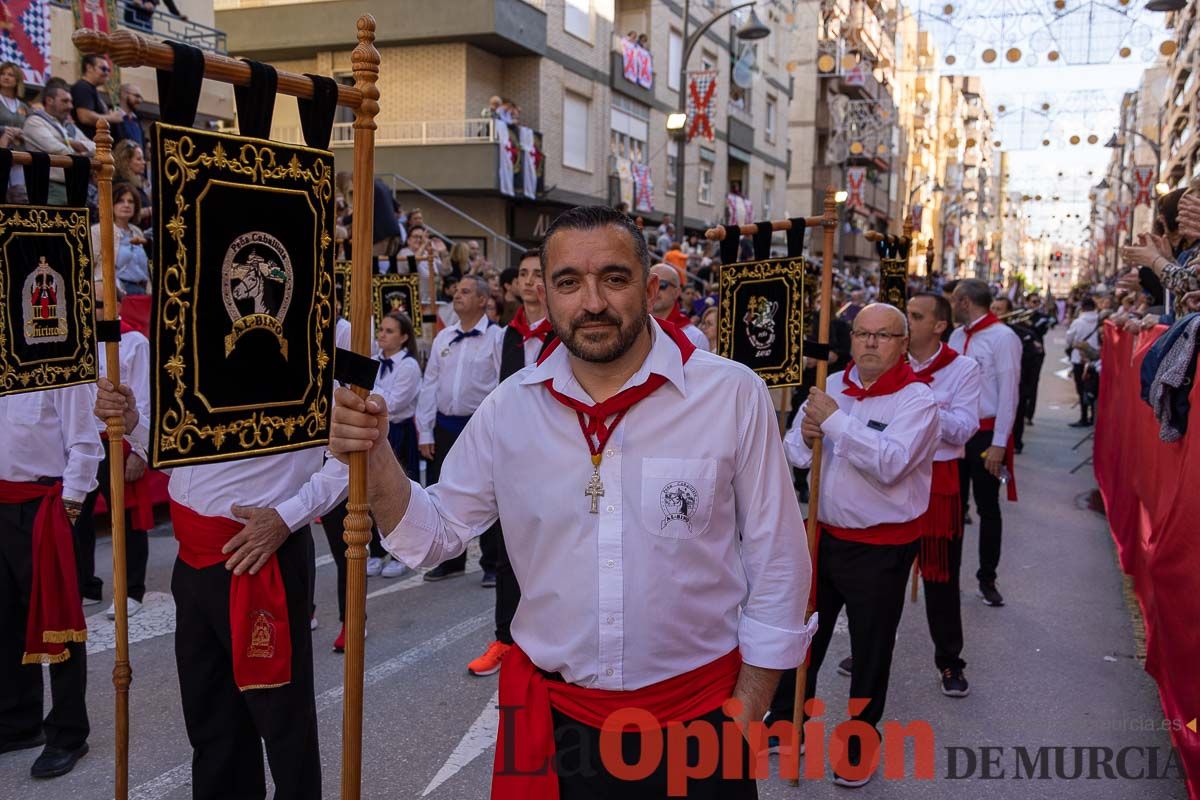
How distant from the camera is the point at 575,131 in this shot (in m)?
24.1

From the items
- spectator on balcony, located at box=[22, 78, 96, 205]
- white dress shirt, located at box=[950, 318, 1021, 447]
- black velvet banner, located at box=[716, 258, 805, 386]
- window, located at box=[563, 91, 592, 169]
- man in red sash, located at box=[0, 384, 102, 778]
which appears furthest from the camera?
window, located at box=[563, 91, 592, 169]

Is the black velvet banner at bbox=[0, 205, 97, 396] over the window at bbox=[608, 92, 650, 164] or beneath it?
beneath

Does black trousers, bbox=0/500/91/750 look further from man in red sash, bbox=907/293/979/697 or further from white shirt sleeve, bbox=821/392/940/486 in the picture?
man in red sash, bbox=907/293/979/697

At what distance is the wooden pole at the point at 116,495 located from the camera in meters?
3.52

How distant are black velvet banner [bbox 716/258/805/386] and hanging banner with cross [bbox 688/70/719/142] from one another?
55.0 ft

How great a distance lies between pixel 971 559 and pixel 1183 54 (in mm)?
66528

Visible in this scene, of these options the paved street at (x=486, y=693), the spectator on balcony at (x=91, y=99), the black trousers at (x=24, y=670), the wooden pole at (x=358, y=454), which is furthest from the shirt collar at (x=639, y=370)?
the spectator on balcony at (x=91, y=99)

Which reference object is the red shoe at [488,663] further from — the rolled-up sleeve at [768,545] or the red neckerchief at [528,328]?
the rolled-up sleeve at [768,545]

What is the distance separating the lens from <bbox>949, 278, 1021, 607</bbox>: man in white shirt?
709 cm

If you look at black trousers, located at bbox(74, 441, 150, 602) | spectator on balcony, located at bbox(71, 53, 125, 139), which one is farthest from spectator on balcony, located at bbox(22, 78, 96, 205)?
black trousers, located at bbox(74, 441, 150, 602)

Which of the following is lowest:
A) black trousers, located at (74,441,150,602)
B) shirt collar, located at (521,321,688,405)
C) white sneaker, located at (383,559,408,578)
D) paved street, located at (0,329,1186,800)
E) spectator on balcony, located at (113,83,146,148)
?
paved street, located at (0,329,1186,800)

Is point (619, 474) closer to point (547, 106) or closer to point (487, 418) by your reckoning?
point (487, 418)

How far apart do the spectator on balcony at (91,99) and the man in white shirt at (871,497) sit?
A: 9596 millimetres

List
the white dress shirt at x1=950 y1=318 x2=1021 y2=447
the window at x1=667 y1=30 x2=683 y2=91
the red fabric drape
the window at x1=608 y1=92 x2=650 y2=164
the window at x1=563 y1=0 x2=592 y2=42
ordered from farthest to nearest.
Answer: the window at x1=667 y1=30 x2=683 y2=91, the window at x1=608 y1=92 x2=650 y2=164, the window at x1=563 y1=0 x2=592 y2=42, the white dress shirt at x1=950 y1=318 x2=1021 y2=447, the red fabric drape
